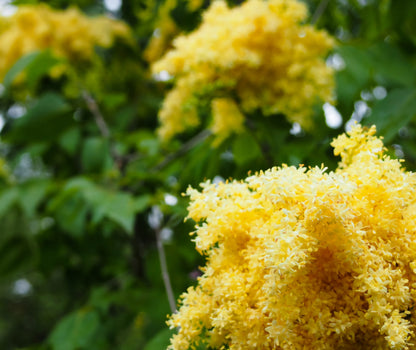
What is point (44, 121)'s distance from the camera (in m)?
2.85

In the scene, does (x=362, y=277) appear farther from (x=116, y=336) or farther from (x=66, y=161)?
(x=66, y=161)

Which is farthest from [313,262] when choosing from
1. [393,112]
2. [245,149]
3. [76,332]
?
[76,332]

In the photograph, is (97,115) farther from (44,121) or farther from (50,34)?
(50,34)

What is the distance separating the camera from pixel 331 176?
0.89m

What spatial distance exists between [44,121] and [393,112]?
7.09 ft

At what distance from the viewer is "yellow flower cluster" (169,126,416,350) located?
0.83 metres

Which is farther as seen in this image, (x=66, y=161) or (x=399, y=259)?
(x=66, y=161)

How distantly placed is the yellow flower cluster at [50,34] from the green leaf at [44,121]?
0.44 metres

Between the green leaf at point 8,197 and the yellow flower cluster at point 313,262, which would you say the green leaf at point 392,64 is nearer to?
the yellow flower cluster at point 313,262

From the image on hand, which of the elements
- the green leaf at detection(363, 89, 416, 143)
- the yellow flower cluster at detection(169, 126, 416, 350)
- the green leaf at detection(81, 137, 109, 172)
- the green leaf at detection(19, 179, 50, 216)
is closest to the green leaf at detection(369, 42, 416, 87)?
the green leaf at detection(363, 89, 416, 143)

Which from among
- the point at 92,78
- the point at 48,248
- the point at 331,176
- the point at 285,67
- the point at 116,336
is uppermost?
the point at 331,176

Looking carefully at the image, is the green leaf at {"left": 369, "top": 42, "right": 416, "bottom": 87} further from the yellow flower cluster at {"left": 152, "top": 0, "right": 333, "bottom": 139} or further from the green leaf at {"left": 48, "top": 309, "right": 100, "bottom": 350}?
the green leaf at {"left": 48, "top": 309, "right": 100, "bottom": 350}

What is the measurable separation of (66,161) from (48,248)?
920 millimetres

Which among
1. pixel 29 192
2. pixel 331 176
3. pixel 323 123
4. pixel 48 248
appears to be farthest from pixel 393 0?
pixel 48 248
